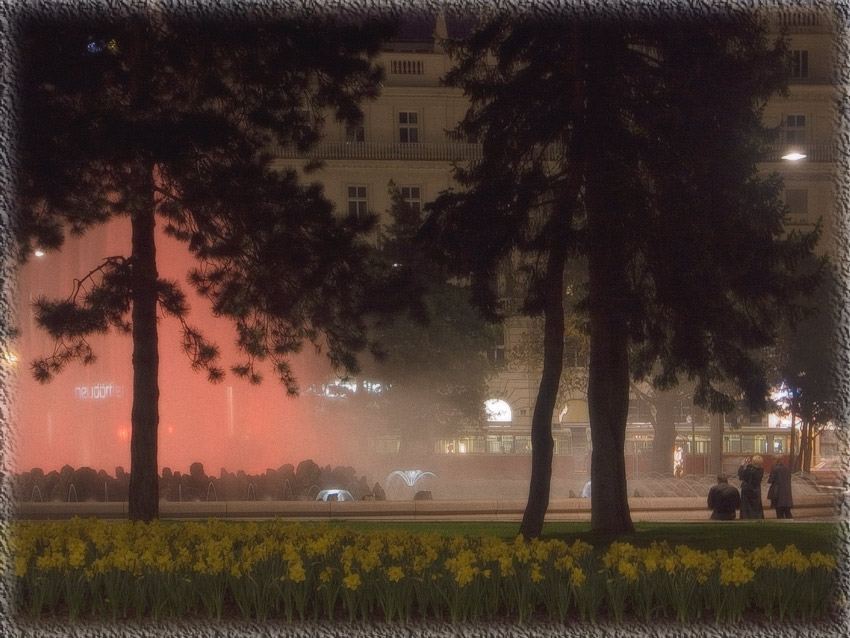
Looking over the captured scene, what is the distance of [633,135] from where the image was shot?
12.4 m

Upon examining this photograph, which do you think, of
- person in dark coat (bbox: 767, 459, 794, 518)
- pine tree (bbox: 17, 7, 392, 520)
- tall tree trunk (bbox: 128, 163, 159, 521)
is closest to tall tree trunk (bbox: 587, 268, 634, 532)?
pine tree (bbox: 17, 7, 392, 520)

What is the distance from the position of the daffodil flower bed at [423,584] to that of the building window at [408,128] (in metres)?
37.7

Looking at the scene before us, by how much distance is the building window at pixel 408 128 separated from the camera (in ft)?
143

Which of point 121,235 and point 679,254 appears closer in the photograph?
point 679,254

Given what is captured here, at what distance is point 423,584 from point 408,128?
38.8 metres

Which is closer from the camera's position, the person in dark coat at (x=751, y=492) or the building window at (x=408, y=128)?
the person in dark coat at (x=751, y=492)

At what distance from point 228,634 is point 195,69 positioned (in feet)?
21.1

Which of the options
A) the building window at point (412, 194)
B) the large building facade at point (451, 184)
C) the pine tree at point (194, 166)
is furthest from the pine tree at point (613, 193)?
the building window at point (412, 194)

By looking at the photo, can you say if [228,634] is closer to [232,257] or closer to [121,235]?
[232,257]

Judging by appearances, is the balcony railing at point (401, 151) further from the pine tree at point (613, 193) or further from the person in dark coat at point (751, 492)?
the pine tree at point (613, 193)

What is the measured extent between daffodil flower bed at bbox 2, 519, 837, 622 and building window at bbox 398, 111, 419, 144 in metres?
37.7

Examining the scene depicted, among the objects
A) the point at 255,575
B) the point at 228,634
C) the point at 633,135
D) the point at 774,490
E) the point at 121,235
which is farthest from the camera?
the point at 121,235

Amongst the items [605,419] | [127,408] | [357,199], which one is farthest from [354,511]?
[357,199]

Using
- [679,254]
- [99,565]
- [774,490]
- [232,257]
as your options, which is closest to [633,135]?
[679,254]
